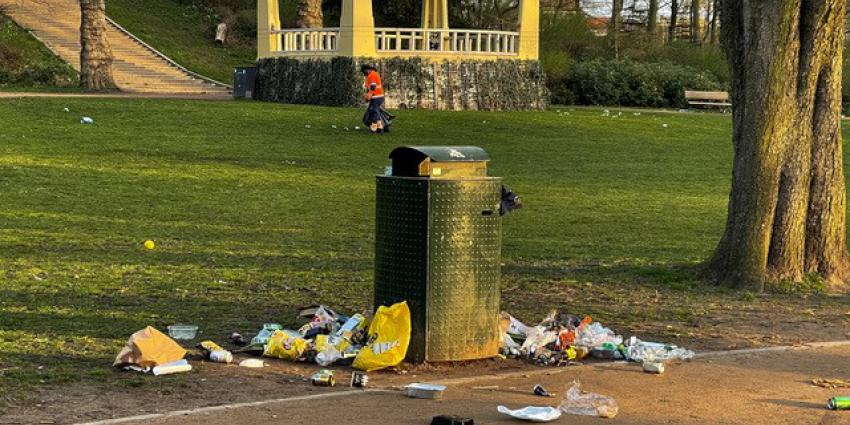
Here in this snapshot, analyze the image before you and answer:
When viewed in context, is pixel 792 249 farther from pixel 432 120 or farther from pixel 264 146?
pixel 432 120

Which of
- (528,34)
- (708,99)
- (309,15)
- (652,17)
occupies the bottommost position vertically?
(708,99)

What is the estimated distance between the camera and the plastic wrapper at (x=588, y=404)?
6.57 meters

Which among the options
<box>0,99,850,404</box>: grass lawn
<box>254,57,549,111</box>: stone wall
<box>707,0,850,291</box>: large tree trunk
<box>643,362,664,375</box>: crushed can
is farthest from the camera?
<box>254,57,549,111</box>: stone wall

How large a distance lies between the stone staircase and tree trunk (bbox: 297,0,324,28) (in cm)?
327

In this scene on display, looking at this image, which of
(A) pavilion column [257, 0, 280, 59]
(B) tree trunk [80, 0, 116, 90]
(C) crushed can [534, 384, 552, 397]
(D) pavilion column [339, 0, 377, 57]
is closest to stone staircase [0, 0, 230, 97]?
(B) tree trunk [80, 0, 116, 90]

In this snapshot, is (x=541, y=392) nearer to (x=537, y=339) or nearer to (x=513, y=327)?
(x=537, y=339)

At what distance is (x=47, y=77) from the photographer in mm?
37938

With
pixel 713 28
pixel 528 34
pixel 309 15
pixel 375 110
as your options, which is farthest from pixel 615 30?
pixel 375 110

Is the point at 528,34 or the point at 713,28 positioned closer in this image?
the point at 528,34

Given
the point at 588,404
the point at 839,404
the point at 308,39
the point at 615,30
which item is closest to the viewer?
the point at 588,404

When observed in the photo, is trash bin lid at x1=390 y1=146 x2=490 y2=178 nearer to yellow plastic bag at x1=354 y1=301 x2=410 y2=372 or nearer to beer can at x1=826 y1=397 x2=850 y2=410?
yellow plastic bag at x1=354 y1=301 x2=410 y2=372

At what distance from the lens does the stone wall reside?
103 feet

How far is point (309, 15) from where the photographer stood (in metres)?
37.3

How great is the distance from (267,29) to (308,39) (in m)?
1.44
